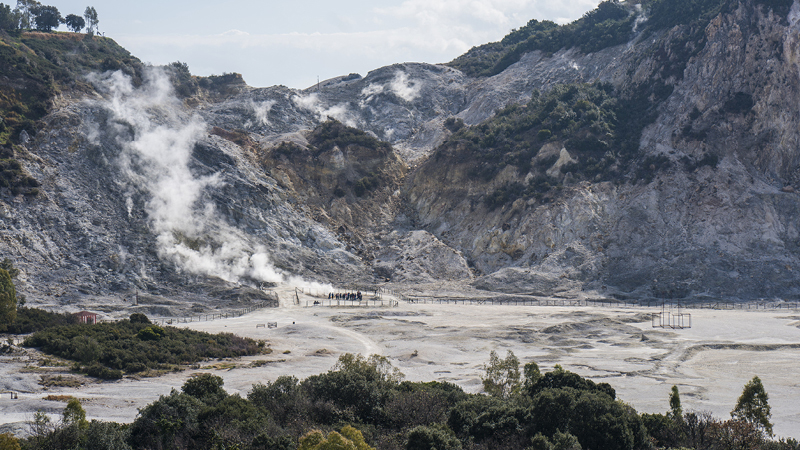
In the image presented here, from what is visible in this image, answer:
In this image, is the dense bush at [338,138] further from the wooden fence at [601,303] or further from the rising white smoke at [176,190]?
the wooden fence at [601,303]

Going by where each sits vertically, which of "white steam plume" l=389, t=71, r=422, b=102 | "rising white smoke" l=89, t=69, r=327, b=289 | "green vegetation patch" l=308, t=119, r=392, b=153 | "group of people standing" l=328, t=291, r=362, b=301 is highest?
"white steam plume" l=389, t=71, r=422, b=102

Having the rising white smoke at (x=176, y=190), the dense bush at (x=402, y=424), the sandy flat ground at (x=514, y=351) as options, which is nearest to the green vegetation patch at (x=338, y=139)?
the rising white smoke at (x=176, y=190)

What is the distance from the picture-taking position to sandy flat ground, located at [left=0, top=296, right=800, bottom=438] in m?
29.7

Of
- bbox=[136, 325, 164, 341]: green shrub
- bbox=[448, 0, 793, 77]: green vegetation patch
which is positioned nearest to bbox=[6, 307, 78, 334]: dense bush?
bbox=[136, 325, 164, 341]: green shrub

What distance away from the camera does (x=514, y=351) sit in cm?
4153

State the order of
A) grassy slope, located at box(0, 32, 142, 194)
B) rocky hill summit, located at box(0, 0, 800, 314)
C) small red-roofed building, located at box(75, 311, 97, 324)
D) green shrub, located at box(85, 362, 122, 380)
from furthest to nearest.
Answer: grassy slope, located at box(0, 32, 142, 194) → rocky hill summit, located at box(0, 0, 800, 314) → small red-roofed building, located at box(75, 311, 97, 324) → green shrub, located at box(85, 362, 122, 380)

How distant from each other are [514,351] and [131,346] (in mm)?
23378

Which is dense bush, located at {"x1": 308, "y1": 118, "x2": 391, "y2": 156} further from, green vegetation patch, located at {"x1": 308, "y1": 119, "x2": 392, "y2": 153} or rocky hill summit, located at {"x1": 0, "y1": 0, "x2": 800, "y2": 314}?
rocky hill summit, located at {"x1": 0, "y1": 0, "x2": 800, "y2": 314}

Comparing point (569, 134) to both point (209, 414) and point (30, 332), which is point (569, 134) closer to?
point (30, 332)

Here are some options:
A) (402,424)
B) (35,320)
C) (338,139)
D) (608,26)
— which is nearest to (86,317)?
(35,320)

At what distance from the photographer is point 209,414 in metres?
22.4

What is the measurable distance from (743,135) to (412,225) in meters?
39.3

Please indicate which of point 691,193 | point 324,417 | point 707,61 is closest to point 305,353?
point 324,417

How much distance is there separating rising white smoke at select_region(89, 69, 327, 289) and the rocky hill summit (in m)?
0.22
